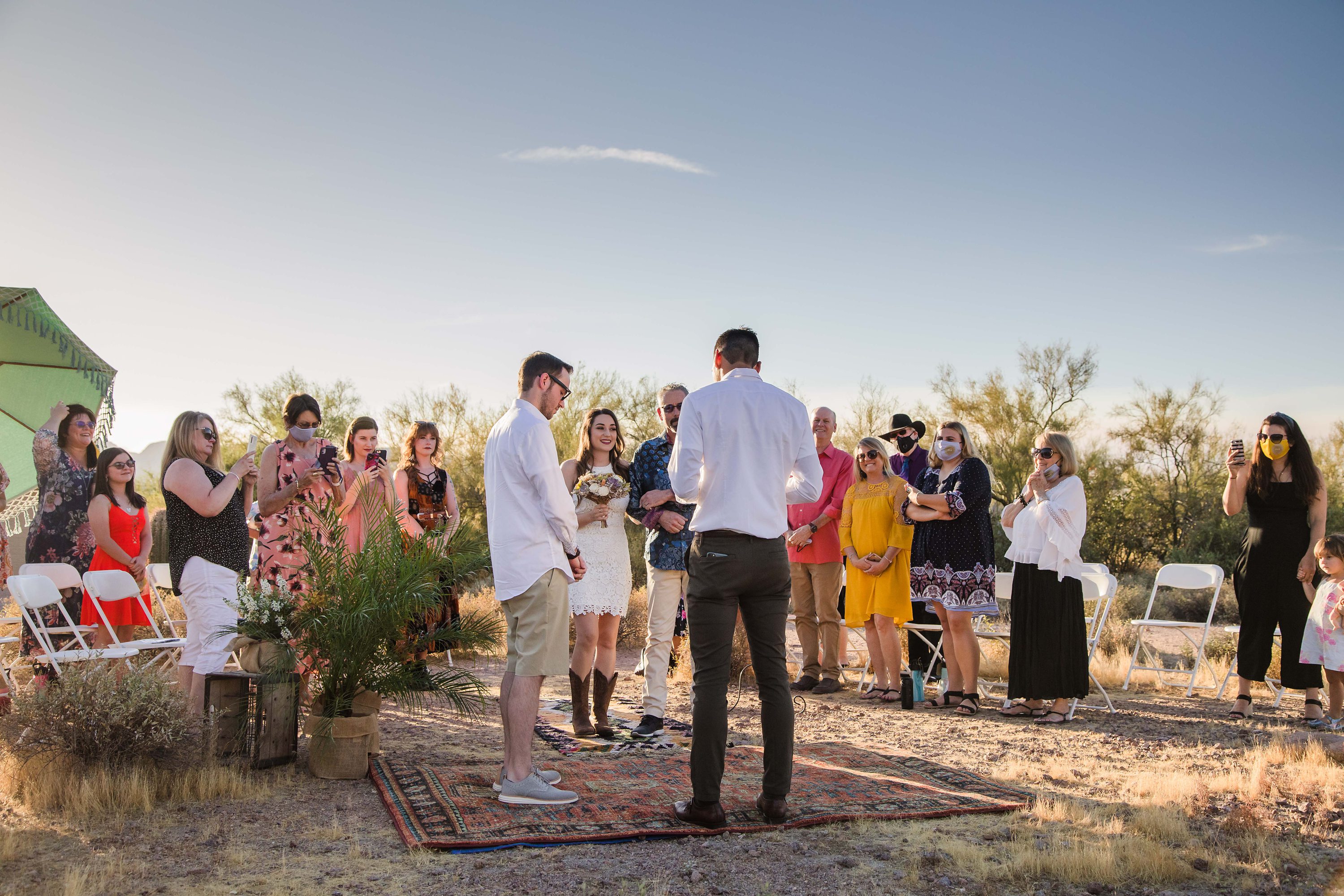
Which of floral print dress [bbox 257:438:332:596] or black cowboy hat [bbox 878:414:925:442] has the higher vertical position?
black cowboy hat [bbox 878:414:925:442]

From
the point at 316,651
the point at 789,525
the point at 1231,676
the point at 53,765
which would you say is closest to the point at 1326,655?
the point at 1231,676

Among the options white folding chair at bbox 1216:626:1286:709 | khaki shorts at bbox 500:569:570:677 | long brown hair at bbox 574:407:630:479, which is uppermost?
long brown hair at bbox 574:407:630:479

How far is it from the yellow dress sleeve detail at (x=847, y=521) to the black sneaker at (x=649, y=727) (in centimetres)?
239

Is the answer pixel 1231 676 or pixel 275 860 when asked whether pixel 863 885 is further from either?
pixel 1231 676

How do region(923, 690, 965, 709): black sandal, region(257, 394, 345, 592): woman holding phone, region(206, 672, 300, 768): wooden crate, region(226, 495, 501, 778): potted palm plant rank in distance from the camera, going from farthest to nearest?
region(923, 690, 965, 709): black sandal, region(257, 394, 345, 592): woman holding phone, region(206, 672, 300, 768): wooden crate, region(226, 495, 501, 778): potted palm plant

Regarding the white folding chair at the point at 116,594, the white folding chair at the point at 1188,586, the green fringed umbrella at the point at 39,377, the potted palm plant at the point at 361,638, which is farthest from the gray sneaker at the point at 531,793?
the green fringed umbrella at the point at 39,377

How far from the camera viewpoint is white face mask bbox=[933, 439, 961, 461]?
6.96 m

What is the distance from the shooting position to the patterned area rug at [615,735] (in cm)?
545

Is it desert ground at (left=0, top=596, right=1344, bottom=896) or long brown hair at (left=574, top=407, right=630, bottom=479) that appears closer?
desert ground at (left=0, top=596, right=1344, bottom=896)

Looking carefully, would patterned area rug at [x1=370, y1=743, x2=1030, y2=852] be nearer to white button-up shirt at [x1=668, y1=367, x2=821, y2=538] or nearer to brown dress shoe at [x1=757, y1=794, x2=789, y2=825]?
brown dress shoe at [x1=757, y1=794, x2=789, y2=825]

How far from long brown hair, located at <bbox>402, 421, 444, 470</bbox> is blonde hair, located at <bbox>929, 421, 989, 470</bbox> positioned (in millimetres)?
3748

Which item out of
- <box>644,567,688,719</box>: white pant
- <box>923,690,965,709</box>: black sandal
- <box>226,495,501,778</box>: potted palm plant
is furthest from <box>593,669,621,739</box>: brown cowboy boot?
<box>923,690,965,709</box>: black sandal

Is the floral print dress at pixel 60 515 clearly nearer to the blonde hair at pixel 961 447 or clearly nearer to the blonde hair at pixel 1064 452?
the blonde hair at pixel 961 447

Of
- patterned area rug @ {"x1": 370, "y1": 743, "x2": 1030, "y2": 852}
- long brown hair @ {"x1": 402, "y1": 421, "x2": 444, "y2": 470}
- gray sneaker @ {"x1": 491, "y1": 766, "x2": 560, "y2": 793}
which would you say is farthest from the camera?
long brown hair @ {"x1": 402, "y1": 421, "x2": 444, "y2": 470}
